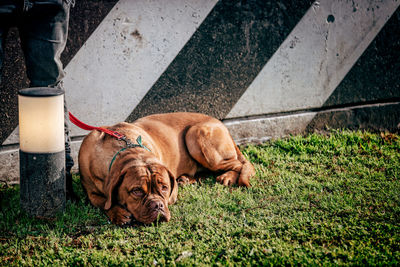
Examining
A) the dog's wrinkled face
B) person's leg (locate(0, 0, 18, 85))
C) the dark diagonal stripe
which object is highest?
person's leg (locate(0, 0, 18, 85))

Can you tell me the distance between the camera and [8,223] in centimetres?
340

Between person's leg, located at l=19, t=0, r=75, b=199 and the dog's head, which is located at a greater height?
person's leg, located at l=19, t=0, r=75, b=199

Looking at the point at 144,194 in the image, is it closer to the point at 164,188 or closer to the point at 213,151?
the point at 164,188

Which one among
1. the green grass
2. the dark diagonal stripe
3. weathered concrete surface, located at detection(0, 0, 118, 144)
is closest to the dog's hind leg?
the green grass

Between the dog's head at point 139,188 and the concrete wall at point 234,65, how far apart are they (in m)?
1.36

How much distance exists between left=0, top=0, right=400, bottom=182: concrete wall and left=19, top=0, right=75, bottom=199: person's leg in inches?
26.4

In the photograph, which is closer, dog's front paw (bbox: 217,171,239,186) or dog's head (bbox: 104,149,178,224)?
dog's head (bbox: 104,149,178,224)

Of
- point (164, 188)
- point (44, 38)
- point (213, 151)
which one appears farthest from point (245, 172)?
point (44, 38)

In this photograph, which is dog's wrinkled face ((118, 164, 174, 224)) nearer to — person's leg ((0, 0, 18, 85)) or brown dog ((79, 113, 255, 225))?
brown dog ((79, 113, 255, 225))

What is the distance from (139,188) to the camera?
130 inches

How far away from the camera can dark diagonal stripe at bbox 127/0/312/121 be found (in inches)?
197

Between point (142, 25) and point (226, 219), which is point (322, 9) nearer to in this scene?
point (142, 25)

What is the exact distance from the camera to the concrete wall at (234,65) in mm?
4469

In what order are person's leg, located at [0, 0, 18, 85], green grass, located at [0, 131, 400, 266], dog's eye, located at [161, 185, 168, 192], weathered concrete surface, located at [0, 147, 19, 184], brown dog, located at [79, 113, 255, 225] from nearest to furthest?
1. green grass, located at [0, 131, 400, 266]
2. person's leg, located at [0, 0, 18, 85]
3. brown dog, located at [79, 113, 255, 225]
4. dog's eye, located at [161, 185, 168, 192]
5. weathered concrete surface, located at [0, 147, 19, 184]
